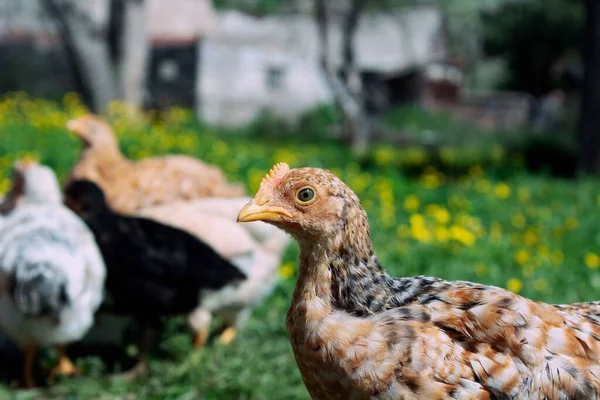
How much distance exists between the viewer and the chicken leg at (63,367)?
412cm

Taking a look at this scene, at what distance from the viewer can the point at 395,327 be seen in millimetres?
2291

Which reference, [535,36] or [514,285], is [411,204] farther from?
[535,36]

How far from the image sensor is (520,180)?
1000 cm

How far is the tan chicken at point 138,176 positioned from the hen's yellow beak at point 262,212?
2.68 metres

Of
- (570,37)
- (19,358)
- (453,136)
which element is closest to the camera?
(19,358)

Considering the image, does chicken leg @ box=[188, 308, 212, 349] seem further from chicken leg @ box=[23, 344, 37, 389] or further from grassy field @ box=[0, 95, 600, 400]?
chicken leg @ box=[23, 344, 37, 389]

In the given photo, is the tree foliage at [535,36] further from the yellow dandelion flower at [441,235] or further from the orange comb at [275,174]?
the orange comb at [275,174]

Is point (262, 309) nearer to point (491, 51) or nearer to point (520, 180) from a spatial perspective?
point (520, 180)

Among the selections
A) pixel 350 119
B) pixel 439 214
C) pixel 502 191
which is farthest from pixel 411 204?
pixel 350 119

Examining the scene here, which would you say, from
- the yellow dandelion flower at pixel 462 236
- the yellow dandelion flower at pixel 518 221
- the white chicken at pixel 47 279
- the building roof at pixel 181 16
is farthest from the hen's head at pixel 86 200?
the building roof at pixel 181 16

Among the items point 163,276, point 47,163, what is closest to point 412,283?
point 163,276

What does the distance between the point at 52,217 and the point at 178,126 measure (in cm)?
957

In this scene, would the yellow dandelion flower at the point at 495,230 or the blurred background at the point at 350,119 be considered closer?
the blurred background at the point at 350,119

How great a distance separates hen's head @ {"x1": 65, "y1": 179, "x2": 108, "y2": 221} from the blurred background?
2.82ft
